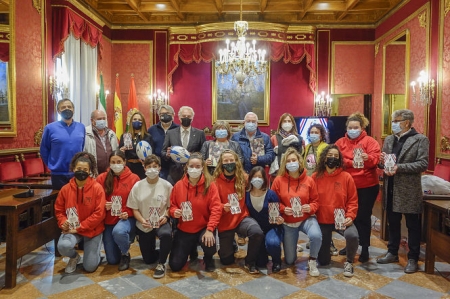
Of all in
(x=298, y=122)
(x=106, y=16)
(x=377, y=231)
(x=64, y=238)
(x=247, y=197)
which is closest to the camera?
(x=64, y=238)

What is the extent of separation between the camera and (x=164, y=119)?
15.4ft

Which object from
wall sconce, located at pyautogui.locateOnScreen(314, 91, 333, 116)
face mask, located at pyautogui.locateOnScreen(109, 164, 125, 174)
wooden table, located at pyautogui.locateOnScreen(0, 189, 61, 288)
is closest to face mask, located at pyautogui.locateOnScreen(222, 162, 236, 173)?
face mask, located at pyautogui.locateOnScreen(109, 164, 125, 174)

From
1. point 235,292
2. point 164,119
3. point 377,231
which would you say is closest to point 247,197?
point 235,292

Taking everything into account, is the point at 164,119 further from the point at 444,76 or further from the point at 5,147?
the point at 444,76

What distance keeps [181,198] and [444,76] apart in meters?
4.79

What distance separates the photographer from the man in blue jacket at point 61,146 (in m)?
4.11

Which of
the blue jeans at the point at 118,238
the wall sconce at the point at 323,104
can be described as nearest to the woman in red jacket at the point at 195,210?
the blue jeans at the point at 118,238

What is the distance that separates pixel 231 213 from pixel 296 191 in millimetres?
711

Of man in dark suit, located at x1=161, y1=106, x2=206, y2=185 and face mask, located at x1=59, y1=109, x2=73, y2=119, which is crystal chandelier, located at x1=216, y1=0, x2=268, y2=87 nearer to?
man in dark suit, located at x1=161, y1=106, x2=206, y2=185

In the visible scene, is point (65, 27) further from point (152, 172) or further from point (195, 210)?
point (195, 210)

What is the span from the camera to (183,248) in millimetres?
3750

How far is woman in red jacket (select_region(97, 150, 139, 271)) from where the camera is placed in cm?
373

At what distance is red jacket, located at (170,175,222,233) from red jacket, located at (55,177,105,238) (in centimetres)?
72

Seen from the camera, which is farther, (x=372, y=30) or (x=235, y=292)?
(x=372, y=30)
